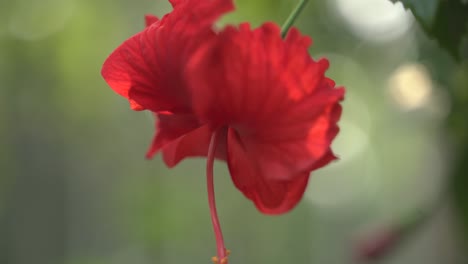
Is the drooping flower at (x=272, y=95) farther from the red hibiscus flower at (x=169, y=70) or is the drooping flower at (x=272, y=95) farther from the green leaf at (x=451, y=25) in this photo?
the green leaf at (x=451, y=25)

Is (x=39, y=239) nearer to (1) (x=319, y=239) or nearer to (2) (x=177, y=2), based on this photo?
(1) (x=319, y=239)

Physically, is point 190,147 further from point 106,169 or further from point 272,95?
point 106,169

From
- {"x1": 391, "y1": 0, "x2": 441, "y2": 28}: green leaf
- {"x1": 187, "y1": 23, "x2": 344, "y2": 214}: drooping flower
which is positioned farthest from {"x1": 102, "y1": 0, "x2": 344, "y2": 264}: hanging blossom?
{"x1": 391, "y1": 0, "x2": 441, "y2": 28}: green leaf

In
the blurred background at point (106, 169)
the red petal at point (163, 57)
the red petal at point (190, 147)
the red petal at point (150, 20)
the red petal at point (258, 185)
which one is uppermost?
the red petal at point (150, 20)

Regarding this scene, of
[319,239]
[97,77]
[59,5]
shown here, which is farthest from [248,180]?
[319,239]

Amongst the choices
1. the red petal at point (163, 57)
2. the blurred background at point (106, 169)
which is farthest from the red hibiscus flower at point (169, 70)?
the blurred background at point (106, 169)

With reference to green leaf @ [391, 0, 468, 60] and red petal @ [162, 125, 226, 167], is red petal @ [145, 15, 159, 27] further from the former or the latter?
green leaf @ [391, 0, 468, 60]

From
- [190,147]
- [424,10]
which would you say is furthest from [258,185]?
[424,10]
